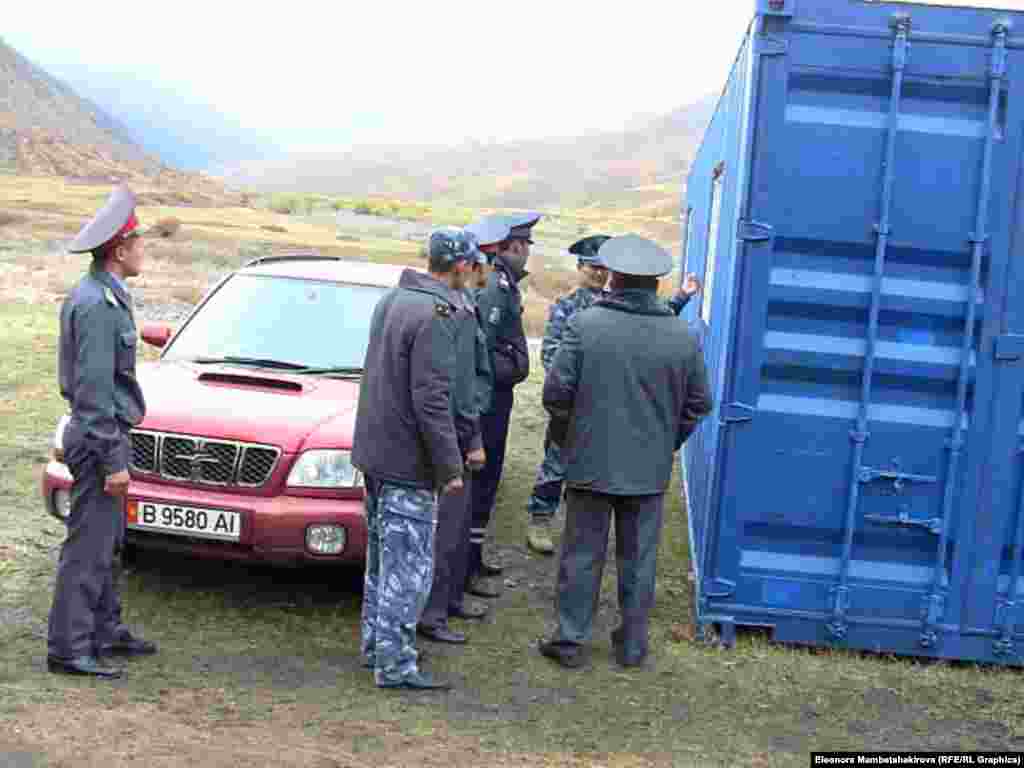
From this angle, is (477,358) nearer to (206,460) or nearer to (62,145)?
(206,460)

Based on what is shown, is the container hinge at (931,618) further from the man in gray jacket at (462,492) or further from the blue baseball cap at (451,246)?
the blue baseball cap at (451,246)

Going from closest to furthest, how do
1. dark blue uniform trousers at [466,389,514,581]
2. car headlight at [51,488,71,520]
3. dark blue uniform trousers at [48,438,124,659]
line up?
dark blue uniform trousers at [48,438,124,659], car headlight at [51,488,71,520], dark blue uniform trousers at [466,389,514,581]

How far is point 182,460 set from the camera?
5.95m

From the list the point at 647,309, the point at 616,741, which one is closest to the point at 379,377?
the point at 647,309

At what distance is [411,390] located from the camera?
202 inches

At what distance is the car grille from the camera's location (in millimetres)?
5902

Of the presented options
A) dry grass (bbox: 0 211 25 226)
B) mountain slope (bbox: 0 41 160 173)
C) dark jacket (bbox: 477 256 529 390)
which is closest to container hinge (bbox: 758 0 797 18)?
dark jacket (bbox: 477 256 529 390)

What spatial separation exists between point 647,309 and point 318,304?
2.44 metres

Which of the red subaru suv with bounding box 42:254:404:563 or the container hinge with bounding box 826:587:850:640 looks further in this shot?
the container hinge with bounding box 826:587:850:640

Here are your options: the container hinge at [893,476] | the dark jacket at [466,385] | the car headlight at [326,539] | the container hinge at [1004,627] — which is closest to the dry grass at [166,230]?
the car headlight at [326,539]

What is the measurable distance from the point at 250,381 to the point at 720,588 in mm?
2546

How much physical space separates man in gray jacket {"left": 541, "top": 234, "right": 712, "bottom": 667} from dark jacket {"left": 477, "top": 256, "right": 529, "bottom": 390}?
0.92m

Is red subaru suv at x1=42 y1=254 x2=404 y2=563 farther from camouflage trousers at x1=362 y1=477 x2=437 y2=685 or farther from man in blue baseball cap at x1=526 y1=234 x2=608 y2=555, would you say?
man in blue baseball cap at x1=526 y1=234 x2=608 y2=555

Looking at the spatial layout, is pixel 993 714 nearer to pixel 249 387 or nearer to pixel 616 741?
pixel 616 741
